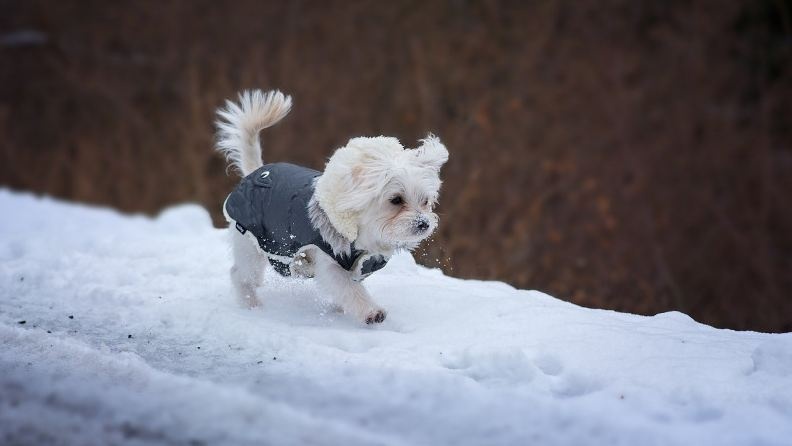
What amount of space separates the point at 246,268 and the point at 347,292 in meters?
0.77

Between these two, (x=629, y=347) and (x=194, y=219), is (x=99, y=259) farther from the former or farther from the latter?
(x=629, y=347)

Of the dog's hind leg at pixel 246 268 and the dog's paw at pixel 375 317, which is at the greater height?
the dog's hind leg at pixel 246 268

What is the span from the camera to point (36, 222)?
8.67 m

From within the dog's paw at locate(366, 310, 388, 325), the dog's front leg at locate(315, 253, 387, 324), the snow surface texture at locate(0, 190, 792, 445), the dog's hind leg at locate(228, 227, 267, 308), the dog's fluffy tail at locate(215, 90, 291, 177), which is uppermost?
the dog's fluffy tail at locate(215, 90, 291, 177)

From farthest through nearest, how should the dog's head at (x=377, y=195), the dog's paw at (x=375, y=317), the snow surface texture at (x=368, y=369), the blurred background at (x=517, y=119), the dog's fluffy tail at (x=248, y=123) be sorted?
the blurred background at (x=517, y=119) → the dog's fluffy tail at (x=248, y=123) → the dog's paw at (x=375, y=317) → the dog's head at (x=377, y=195) → the snow surface texture at (x=368, y=369)

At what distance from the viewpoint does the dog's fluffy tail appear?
505 centimetres

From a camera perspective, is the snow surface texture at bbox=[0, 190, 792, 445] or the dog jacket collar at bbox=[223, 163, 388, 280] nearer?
the snow surface texture at bbox=[0, 190, 792, 445]

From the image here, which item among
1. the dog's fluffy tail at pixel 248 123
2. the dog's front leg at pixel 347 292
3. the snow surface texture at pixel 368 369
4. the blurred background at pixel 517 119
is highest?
the blurred background at pixel 517 119

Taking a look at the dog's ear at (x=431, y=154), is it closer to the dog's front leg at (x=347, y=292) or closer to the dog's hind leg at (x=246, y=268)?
the dog's front leg at (x=347, y=292)

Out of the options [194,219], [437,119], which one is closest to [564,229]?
[437,119]

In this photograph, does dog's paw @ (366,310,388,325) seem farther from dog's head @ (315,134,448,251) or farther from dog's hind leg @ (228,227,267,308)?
dog's hind leg @ (228,227,267,308)

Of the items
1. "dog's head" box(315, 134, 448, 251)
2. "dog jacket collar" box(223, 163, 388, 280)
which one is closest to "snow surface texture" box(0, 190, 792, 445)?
"dog jacket collar" box(223, 163, 388, 280)

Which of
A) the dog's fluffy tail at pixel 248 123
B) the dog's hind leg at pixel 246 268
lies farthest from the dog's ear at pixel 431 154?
the dog's hind leg at pixel 246 268

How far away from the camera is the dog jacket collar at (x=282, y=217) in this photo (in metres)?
4.47
